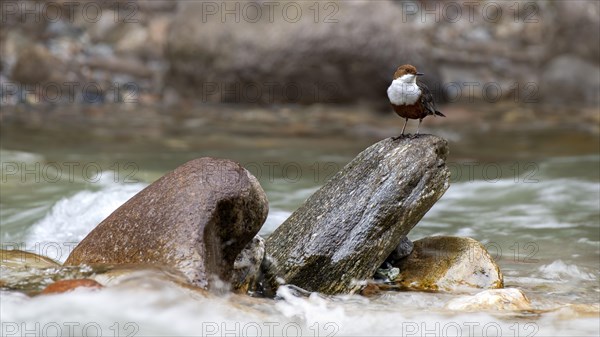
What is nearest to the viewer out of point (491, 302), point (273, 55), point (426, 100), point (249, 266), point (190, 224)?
point (190, 224)

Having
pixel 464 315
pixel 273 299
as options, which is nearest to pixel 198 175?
pixel 273 299

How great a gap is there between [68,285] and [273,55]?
414 inches

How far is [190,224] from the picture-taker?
4.11m

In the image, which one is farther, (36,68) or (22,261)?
(36,68)

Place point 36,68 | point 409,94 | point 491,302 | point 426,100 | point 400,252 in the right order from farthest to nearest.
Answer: point 36,68 → point 400,252 → point 426,100 → point 409,94 → point 491,302

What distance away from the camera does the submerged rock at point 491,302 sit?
4.29m

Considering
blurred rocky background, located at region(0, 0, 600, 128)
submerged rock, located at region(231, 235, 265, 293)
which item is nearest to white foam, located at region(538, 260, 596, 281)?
submerged rock, located at region(231, 235, 265, 293)

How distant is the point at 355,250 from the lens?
4.76 meters

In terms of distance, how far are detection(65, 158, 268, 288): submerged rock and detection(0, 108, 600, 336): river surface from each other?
220 millimetres

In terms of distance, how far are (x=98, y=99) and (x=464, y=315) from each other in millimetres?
11262

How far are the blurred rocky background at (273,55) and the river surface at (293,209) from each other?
2581 mm

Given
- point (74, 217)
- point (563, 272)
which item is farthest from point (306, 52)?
point (563, 272)

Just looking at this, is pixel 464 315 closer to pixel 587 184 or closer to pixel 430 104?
pixel 430 104

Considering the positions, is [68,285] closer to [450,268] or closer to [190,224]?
[190,224]
